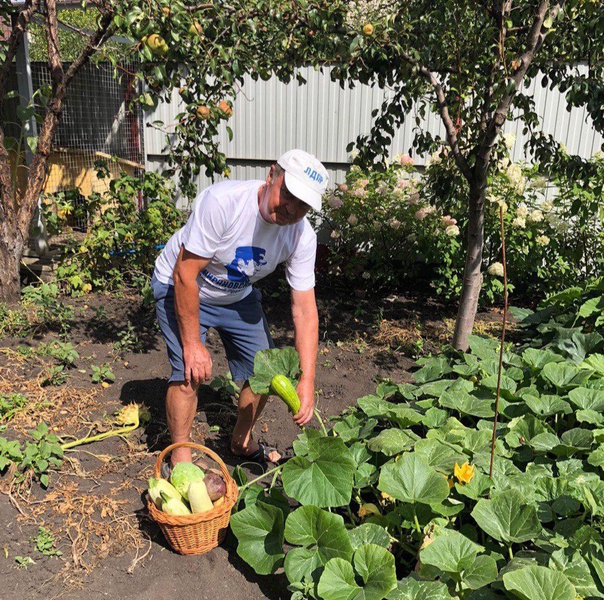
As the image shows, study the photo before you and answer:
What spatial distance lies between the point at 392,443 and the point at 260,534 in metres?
0.63

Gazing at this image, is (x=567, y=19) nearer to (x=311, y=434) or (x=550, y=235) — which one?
(x=550, y=235)

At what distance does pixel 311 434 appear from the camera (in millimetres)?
2377

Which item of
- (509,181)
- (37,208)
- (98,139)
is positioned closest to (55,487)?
(37,208)

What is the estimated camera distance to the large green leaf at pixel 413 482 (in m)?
2.15

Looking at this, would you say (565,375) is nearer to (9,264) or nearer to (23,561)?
(23,561)

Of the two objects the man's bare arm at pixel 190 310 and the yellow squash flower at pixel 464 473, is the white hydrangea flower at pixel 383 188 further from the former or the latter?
the yellow squash flower at pixel 464 473

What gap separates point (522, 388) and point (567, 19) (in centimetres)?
225

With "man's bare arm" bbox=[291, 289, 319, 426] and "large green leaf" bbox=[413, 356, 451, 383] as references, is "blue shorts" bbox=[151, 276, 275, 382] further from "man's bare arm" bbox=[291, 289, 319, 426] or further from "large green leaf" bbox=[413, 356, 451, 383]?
"large green leaf" bbox=[413, 356, 451, 383]

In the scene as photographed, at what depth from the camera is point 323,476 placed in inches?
88.4

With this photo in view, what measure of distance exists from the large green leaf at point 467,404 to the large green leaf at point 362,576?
1.08 metres

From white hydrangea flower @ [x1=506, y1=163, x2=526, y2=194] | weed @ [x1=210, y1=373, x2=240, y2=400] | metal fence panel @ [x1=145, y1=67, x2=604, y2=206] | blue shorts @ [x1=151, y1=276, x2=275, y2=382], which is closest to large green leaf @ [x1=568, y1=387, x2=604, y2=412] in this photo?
blue shorts @ [x1=151, y1=276, x2=275, y2=382]

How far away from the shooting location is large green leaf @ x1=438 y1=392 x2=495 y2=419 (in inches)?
114

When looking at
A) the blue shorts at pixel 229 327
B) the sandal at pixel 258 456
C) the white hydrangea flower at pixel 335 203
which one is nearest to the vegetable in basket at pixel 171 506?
the blue shorts at pixel 229 327

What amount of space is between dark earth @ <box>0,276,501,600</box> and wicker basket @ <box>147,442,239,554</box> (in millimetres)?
70
